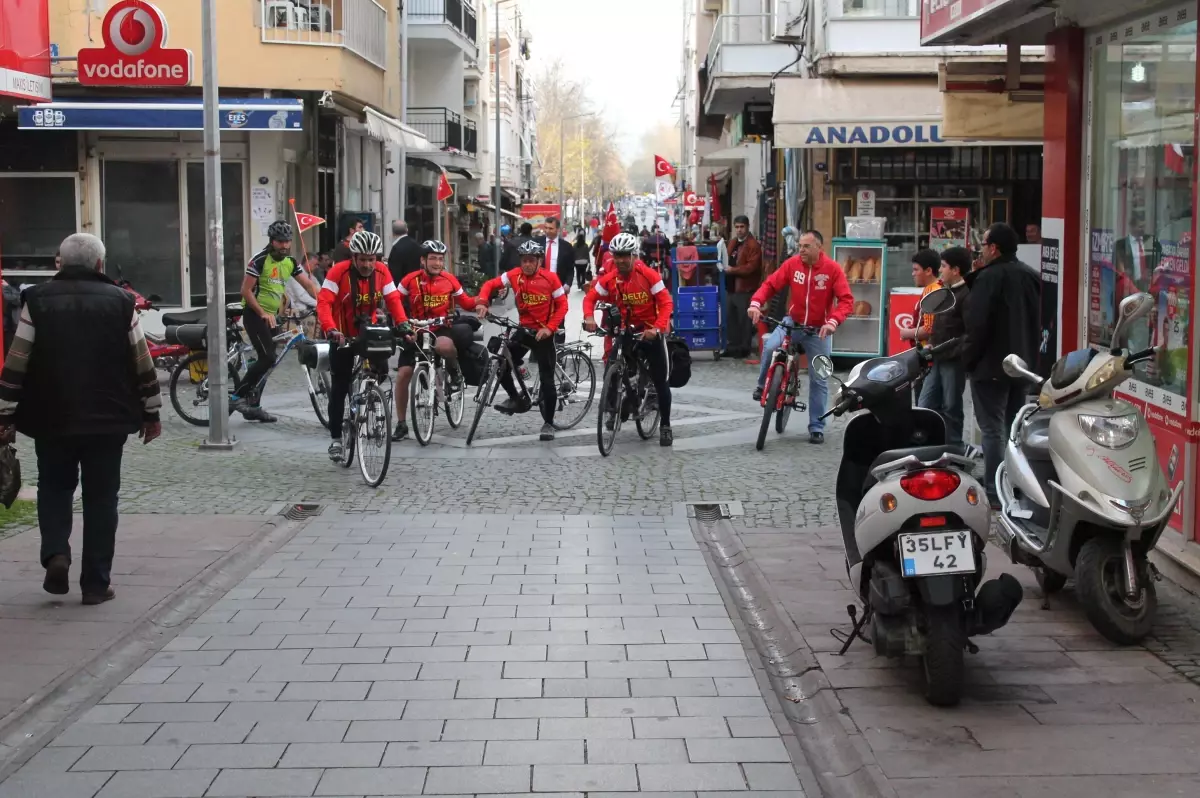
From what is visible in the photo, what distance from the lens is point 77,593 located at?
291 inches

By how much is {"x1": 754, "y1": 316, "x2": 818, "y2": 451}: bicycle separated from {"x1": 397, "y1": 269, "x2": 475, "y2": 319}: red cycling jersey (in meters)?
2.72

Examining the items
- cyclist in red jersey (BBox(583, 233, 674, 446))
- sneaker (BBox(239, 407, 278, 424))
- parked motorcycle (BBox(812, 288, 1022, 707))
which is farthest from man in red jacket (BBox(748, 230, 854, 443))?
parked motorcycle (BBox(812, 288, 1022, 707))

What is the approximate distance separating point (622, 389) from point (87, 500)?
6242 mm

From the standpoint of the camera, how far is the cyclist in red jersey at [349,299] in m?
11.7

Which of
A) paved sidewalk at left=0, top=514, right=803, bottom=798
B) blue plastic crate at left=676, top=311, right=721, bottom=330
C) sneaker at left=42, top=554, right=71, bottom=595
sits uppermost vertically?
blue plastic crate at left=676, top=311, right=721, bottom=330

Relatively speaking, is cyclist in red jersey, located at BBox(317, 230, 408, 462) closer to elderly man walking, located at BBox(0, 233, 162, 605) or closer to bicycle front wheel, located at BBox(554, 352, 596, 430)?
bicycle front wheel, located at BBox(554, 352, 596, 430)

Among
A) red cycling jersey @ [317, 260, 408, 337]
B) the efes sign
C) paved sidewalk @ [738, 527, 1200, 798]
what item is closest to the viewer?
paved sidewalk @ [738, 527, 1200, 798]

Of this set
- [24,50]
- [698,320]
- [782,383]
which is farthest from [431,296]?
[698,320]

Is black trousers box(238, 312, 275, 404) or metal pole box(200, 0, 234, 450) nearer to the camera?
metal pole box(200, 0, 234, 450)

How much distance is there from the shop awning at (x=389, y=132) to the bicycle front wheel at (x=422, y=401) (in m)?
12.8

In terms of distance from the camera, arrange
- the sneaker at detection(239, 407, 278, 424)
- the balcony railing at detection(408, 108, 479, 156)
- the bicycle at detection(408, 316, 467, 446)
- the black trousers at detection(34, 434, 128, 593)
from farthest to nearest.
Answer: the balcony railing at detection(408, 108, 479, 156)
the sneaker at detection(239, 407, 278, 424)
the bicycle at detection(408, 316, 467, 446)
the black trousers at detection(34, 434, 128, 593)

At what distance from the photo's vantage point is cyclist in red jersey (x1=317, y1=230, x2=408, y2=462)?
459 inches

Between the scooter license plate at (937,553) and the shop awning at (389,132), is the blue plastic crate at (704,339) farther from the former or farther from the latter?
the scooter license plate at (937,553)

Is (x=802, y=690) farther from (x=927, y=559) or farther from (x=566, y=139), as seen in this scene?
(x=566, y=139)
